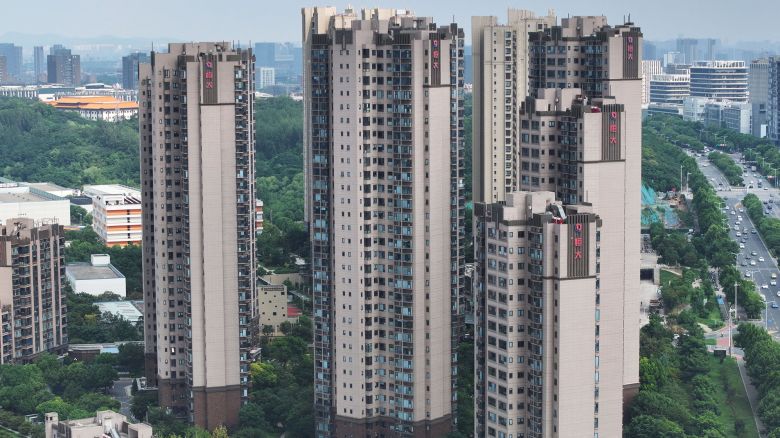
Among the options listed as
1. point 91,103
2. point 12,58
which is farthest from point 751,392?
point 12,58

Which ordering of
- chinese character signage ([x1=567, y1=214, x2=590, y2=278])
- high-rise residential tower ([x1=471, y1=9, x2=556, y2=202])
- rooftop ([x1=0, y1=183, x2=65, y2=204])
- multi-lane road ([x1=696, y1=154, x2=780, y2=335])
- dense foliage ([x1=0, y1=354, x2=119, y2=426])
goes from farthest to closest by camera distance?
1. rooftop ([x1=0, y1=183, x2=65, y2=204])
2. high-rise residential tower ([x1=471, y1=9, x2=556, y2=202])
3. multi-lane road ([x1=696, y1=154, x2=780, y2=335])
4. dense foliage ([x1=0, y1=354, x2=119, y2=426])
5. chinese character signage ([x1=567, y1=214, x2=590, y2=278])

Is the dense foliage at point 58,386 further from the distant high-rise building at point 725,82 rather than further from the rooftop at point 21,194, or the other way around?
the distant high-rise building at point 725,82

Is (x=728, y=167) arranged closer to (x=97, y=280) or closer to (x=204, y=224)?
(x=97, y=280)

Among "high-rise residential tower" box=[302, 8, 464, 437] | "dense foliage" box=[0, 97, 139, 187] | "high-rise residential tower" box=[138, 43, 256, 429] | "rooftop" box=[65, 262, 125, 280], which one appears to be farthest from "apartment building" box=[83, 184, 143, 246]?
"high-rise residential tower" box=[302, 8, 464, 437]

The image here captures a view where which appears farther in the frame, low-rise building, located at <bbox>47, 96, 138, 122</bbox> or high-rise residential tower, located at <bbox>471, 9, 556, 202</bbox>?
low-rise building, located at <bbox>47, 96, 138, 122</bbox>

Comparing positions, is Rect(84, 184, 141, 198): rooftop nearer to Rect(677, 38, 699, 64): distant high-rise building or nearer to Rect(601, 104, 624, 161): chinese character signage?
Rect(601, 104, 624, 161): chinese character signage

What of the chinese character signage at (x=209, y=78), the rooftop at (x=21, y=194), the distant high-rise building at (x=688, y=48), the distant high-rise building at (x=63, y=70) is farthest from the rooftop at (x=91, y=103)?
the distant high-rise building at (x=688, y=48)

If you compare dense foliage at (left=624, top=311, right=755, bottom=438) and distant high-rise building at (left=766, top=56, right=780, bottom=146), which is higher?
distant high-rise building at (left=766, top=56, right=780, bottom=146)
